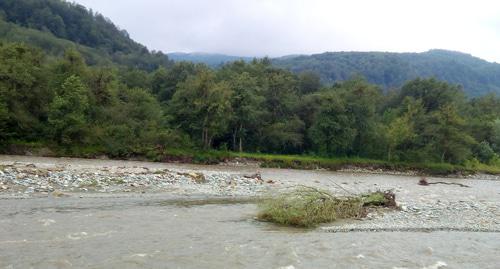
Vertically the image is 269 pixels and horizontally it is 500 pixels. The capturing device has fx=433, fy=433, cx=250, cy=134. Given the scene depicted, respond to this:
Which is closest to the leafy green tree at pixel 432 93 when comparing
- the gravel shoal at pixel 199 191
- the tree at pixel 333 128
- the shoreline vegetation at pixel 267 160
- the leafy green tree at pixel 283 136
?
the shoreline vegetation at pixel 267 160

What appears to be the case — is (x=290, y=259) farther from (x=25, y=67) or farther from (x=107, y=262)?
(x=25, y=67)

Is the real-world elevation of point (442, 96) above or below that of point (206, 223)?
above

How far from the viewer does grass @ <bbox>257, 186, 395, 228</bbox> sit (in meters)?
22.4

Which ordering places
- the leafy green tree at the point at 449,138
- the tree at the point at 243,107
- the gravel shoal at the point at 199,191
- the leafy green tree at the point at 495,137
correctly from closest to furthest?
the gravel shoal at the point at 199,191
the tree at the point at 243,107
the leafy green tree at the point at 449,138
the leafy green tree at the point at 495,137

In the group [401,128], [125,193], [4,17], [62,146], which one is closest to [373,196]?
[125,193]

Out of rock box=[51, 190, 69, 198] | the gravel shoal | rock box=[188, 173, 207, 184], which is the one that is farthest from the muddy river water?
rock box=[188, 173, 207, 184]

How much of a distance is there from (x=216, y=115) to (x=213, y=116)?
85cm

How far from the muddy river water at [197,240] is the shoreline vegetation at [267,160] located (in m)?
35.8

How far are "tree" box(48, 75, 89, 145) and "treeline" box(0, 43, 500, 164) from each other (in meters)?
0.14

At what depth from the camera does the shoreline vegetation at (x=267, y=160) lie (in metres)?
57.8

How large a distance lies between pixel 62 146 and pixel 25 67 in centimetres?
1297

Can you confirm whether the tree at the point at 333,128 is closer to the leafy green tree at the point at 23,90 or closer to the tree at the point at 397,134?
the tree at the point at 397,134

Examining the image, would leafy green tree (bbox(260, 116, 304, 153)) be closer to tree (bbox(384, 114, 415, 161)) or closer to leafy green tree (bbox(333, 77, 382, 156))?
leafy green tree (bbox(333, 77, 382, 156))

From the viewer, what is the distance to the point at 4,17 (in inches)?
7608
